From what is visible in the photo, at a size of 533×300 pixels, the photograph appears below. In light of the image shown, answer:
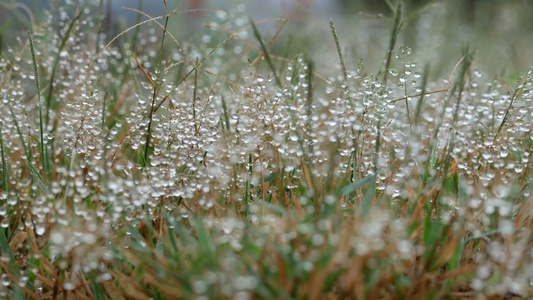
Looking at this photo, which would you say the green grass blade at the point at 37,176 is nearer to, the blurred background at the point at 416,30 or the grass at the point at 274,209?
the grass at the point at 274,209

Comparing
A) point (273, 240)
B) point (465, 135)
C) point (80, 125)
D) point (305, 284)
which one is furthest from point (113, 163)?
point (465, 135)

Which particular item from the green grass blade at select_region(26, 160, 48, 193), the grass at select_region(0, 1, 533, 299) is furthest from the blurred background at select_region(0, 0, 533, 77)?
the green grass blade at select_region(26, 160, 48, 193)

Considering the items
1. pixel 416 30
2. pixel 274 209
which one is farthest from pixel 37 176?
pixel 416 30

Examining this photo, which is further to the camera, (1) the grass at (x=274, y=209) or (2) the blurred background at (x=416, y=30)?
(2) the blurred background at (x=416, y=30)

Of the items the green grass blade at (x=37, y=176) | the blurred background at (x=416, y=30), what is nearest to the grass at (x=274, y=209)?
the green grass blade at (x=37, y=176)

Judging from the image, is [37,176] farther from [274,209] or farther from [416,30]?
[416,30]

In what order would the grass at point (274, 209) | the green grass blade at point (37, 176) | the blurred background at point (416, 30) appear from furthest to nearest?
the blurred background at point (416, 30) < the green grass blade at point (37, 176) < the grass at point (274, 209)

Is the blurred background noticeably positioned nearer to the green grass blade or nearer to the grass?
the grass

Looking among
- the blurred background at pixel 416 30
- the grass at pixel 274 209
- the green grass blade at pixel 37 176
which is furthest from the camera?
the blurred background at pixel 416 30

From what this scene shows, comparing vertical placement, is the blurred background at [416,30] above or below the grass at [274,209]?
above

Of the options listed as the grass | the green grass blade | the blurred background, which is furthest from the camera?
the blurred background

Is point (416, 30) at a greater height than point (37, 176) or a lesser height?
greater
